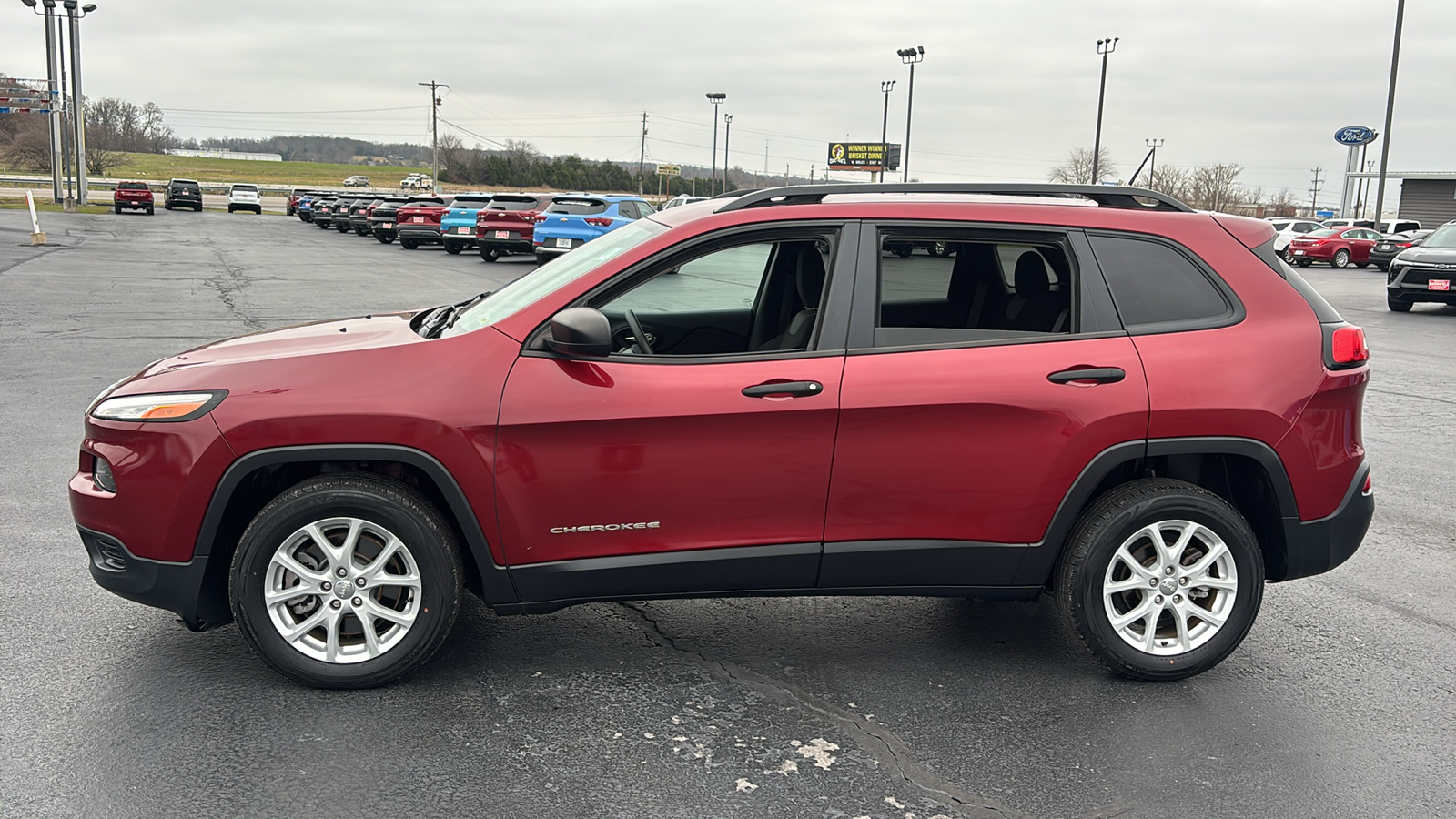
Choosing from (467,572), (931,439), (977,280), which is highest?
(977,280)

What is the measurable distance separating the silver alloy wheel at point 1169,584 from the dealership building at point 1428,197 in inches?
2387

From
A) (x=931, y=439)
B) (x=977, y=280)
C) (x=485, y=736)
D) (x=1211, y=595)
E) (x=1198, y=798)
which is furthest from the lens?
(x=977, y=280)

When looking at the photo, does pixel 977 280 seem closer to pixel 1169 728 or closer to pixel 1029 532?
pixel 1029 532

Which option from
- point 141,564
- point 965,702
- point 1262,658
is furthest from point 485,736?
point 1262,658

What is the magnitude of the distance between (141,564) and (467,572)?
1.09m

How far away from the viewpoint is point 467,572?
13.6ft

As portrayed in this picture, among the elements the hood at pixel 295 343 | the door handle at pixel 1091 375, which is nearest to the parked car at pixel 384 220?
the hood at pixel 295 343

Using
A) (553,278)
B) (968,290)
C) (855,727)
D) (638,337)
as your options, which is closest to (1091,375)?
(968,290)

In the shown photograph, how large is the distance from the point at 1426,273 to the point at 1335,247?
20.6 meters

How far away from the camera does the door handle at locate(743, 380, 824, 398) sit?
12.7 ft

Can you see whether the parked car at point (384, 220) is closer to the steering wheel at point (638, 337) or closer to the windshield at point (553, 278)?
the windshield at point (553, 278)

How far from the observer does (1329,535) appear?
14.0ft

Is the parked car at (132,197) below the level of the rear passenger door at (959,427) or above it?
above

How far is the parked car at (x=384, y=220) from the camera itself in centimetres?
3888
